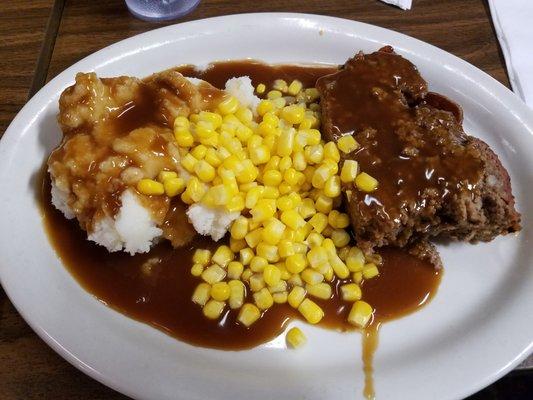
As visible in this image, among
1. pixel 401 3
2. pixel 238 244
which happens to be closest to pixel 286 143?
pixel 238 244

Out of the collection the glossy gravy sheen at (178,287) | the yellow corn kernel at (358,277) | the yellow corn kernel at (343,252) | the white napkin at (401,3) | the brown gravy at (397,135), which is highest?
the white napkin at (401,3)

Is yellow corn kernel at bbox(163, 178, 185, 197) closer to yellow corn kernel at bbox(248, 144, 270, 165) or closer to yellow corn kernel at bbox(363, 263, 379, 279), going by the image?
yellow corn kernel at bbox(248, 144, 270, 165)

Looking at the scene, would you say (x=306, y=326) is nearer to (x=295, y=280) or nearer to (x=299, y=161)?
(x=295, y=280)

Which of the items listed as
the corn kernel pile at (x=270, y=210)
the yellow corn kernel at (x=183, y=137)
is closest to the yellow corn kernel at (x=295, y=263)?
the corn kernel pile at (x=270, y=210)

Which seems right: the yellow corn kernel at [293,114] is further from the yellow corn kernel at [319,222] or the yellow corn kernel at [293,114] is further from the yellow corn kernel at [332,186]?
the yellow corn kernel at [319,222]

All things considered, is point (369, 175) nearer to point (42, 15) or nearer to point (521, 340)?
point (521, 340)

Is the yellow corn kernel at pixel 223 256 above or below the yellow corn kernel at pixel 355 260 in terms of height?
below

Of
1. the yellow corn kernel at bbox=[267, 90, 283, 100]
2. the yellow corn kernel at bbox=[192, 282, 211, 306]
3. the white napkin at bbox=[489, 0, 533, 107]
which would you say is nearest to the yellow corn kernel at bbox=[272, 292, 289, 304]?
the yellow corn kernel at bbox=[192, 282, 211, 306]

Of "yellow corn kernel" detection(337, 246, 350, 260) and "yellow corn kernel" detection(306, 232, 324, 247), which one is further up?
"yellow corn kernel" detection(306, 232, 324, 247)
